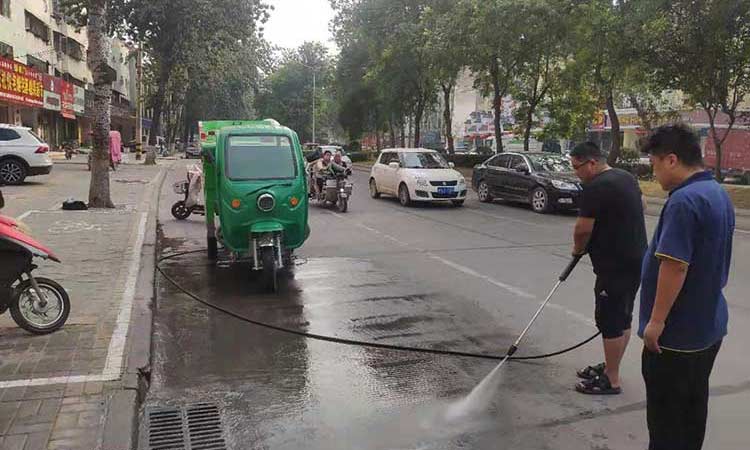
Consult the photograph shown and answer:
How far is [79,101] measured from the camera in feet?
145

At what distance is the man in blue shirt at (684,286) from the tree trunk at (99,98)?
43.3ft

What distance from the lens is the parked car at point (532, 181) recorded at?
16.1 m

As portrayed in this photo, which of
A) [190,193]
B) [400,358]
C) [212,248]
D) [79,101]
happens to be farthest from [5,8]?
[400,358]

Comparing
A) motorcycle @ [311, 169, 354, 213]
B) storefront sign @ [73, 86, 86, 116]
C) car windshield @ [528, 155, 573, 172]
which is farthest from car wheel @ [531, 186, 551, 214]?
storefront sign @ [73, 86, 86, 116]

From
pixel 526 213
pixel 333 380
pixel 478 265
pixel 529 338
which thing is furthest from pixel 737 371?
pixel 526 213

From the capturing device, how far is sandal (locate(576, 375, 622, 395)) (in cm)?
470

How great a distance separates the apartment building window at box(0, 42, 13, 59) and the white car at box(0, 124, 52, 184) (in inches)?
634

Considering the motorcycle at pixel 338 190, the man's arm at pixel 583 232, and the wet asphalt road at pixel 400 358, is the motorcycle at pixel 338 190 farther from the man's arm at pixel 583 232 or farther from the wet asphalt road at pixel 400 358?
the man's arm at pixel 583 232

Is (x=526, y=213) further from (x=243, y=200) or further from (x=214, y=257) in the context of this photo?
(x=243, y=200)

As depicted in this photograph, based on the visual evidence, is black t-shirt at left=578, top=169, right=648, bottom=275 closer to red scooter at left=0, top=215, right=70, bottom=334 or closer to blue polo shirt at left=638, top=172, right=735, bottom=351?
blue polo shirt at left=638, top=172, right=735, bottom=351

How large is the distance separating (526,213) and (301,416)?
13090 mm

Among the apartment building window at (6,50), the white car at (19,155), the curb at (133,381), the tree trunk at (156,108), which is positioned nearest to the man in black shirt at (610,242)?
the curb at (133,381)

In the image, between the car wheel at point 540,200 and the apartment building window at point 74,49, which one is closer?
the car wheel at point 540,200

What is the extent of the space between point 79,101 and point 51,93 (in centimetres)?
848
